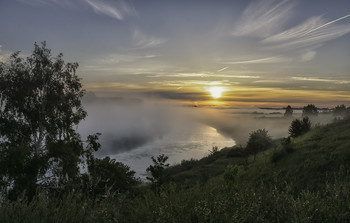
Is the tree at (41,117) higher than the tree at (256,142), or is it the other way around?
the tree at (41,117)

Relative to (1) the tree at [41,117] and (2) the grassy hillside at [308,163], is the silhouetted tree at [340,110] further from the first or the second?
(1) the tree at [41,117]

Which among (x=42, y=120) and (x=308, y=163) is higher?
(x=42, y=120)

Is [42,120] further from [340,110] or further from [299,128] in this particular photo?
[340,110]

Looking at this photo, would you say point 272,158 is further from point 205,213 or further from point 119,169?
point 205,213

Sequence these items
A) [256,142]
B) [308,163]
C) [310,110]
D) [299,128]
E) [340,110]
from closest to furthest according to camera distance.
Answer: [308,163] < [256,142] < [299,128] < [340,110] < [310,110]

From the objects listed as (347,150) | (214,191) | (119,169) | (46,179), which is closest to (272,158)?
(347,150)

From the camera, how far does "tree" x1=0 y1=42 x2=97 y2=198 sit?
853 inches

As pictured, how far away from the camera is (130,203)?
6141 millimetres

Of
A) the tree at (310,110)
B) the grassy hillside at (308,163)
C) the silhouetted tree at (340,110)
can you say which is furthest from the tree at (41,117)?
the tree at (310,110)

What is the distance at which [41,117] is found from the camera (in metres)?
24.0

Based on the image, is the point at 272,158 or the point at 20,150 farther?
the point at 272,158

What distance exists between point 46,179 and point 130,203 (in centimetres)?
2030

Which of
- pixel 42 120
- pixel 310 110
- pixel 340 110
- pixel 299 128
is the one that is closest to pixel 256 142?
pixel 299 128

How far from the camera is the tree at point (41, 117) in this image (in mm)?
21656
